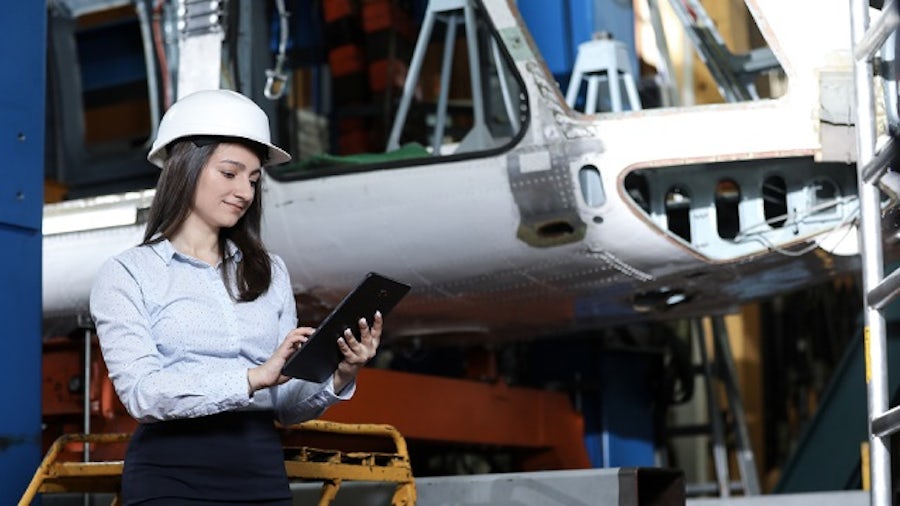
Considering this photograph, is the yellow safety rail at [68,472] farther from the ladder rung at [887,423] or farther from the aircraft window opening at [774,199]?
the aircraft window opening at [774,199]

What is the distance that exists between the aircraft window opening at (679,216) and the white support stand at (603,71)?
0.50 m

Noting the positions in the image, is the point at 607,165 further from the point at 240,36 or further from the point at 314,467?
the point at 314,467

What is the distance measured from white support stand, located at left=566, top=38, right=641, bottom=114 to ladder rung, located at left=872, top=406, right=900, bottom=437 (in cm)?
294

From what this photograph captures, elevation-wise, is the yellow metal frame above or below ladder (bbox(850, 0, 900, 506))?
below

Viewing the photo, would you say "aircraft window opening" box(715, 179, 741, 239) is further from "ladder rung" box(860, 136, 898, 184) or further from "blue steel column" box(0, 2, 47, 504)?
"blue steel column" box(0, 2, 47, 504)

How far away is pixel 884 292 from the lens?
140 inches

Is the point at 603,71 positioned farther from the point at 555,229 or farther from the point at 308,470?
the point at 308,470

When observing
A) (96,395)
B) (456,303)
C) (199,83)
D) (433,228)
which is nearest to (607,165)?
(433,228)

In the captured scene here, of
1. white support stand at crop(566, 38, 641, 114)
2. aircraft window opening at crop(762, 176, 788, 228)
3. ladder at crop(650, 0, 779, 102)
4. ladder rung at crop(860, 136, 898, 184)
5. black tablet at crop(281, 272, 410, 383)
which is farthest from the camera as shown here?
ladder at crop(650, 0, 779, 102)

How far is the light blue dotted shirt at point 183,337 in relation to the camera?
2955 mm

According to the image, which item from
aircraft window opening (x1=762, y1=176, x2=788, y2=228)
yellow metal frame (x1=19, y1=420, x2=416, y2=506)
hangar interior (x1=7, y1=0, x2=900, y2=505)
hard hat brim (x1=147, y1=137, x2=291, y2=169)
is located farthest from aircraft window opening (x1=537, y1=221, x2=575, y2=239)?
hard hat brim (x1=147, y1=137, x2=291, y2=169)

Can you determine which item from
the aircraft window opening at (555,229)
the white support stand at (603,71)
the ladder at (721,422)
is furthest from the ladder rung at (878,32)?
the ladder at (721,422)

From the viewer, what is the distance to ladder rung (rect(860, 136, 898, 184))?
365 centimetres

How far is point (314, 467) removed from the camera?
12.5ft
